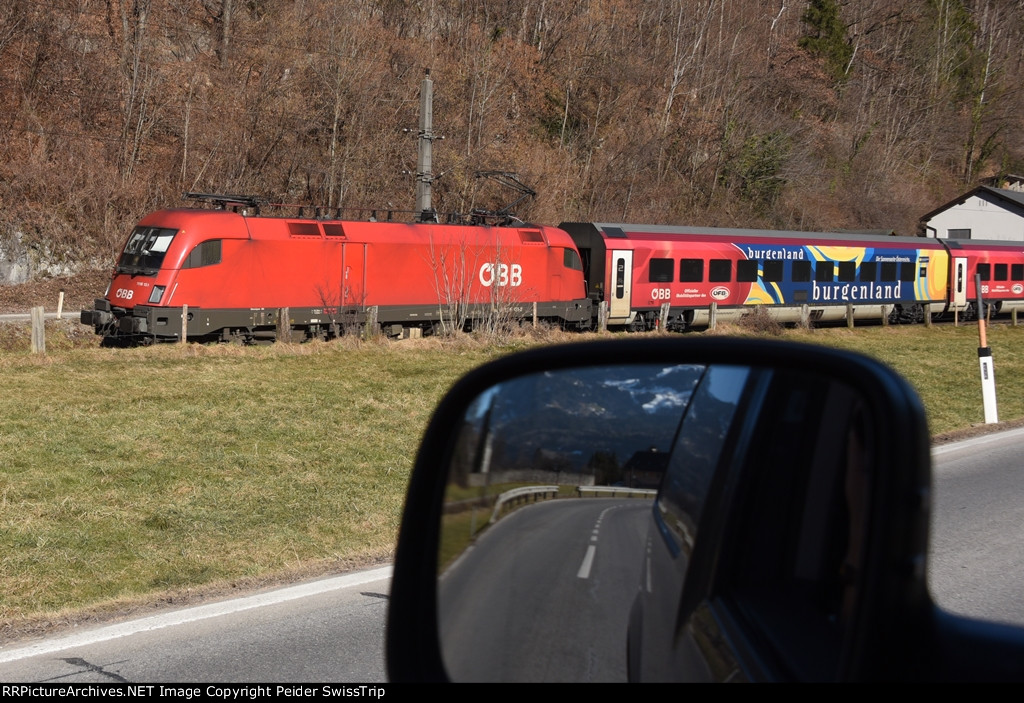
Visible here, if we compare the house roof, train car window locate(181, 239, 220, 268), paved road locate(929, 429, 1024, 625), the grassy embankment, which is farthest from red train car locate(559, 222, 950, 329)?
the house roof

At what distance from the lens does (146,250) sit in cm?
2150

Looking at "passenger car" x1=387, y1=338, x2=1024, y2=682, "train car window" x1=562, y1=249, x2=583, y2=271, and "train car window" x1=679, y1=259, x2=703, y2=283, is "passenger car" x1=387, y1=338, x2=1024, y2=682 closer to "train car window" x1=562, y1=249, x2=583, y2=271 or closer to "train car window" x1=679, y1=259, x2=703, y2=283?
"train car window" x1=562, y1=249, x2=583, y2=271

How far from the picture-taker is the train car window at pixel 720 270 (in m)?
30.6

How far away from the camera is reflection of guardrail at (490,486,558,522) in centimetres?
201

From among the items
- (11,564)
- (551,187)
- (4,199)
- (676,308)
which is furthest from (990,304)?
(11,564)

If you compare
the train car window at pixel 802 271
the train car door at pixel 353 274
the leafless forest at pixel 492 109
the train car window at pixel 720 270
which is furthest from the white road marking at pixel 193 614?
the leafless forest at pixel 492 109

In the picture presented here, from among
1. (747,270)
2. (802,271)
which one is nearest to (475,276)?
(747,270)

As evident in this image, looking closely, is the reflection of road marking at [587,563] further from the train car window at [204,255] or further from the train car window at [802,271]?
the train car window at [802,271]

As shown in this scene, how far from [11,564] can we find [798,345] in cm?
665

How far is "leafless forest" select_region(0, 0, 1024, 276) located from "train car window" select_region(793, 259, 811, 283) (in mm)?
14677

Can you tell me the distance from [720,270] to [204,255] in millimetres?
16024

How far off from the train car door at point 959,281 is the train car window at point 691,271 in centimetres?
1288

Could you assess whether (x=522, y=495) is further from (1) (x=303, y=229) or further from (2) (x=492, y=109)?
(2) (x=492, y=109)

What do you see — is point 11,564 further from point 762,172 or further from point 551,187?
point 762,172
